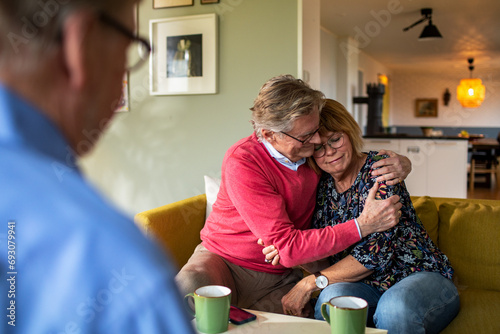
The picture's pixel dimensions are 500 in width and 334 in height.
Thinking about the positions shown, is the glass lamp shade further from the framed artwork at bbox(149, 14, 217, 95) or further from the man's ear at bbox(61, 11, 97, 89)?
the man's ear at bbox(61, 11, 97, 89)

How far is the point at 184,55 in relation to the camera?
3254 millimetres

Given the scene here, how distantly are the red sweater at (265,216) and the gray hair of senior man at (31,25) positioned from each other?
1419 mm

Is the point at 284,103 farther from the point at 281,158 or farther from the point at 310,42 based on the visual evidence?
the point at 310,42

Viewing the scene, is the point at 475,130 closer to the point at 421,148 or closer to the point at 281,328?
the point at 421,148

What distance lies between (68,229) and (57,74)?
0.12m

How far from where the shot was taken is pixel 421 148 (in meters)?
5.74

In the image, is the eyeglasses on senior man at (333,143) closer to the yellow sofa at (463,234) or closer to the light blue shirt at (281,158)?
the light blue shirt at (281,158)

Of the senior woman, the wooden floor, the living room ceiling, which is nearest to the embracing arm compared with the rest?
the senior woman

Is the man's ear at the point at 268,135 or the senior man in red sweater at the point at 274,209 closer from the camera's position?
the senior man in red sweater at the point at 274,209

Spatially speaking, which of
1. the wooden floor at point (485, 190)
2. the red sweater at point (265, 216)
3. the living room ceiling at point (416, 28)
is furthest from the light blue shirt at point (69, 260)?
the wooden floor at point (485, 190)

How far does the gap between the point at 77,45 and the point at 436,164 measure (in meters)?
5.75

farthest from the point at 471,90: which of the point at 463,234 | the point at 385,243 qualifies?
the point at 385,243

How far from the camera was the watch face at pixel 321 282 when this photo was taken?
5.82 ft

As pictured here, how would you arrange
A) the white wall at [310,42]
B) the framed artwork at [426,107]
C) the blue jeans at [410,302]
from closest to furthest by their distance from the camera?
the blue jeans at [410,302], the white wall at [310,42], the framed artwork at [426,107]
